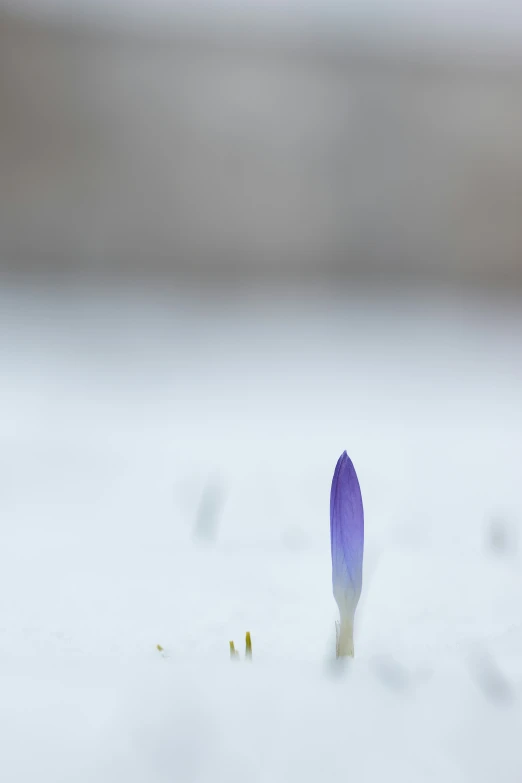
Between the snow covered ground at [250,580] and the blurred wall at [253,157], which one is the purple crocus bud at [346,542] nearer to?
the snow covered ground at [250,580]

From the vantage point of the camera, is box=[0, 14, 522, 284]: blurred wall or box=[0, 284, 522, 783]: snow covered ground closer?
box=[0, 284, 522, 783]: snow covered ground

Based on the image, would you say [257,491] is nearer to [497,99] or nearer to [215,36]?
[215,36]

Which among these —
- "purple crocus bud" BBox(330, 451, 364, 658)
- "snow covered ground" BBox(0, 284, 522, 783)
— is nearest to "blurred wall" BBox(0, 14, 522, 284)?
"snow covered ground" BBox(0, 284, 522, 783)

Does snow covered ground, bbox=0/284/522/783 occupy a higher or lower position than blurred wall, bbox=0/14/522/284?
lower

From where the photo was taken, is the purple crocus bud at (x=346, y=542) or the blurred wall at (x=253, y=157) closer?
the purple crocus bud at (x=346, y=542)

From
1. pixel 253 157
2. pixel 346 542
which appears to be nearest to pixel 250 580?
pixel 346 542

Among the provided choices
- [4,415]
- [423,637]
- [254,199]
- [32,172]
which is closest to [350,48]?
[254,199]

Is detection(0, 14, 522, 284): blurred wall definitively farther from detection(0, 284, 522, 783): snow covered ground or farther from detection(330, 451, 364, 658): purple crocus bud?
detection(330, 451, 364, 658): purple crocus bud

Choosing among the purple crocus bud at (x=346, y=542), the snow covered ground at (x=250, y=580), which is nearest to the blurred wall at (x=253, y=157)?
the snow covered ground at (x=250, y=580)
